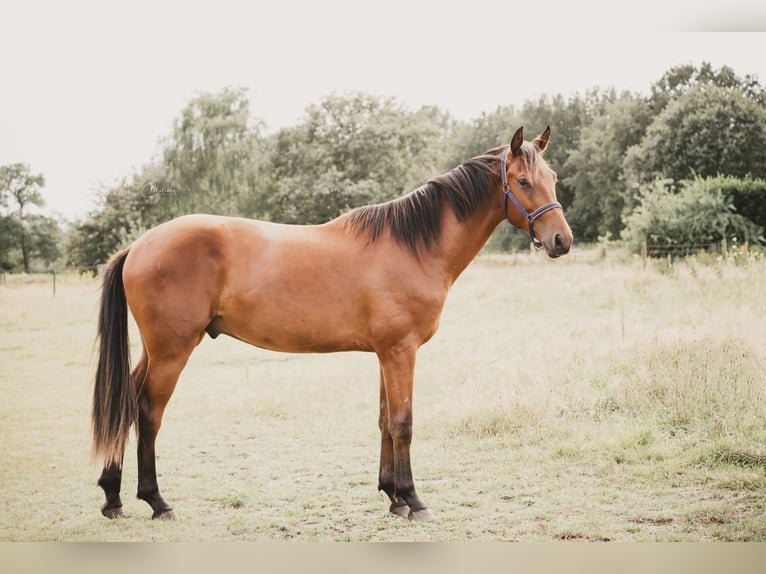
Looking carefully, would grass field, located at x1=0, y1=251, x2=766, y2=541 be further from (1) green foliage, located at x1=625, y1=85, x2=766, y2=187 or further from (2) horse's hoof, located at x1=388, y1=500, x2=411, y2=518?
(1) green foliage, located at x1=625, y1=85, x2=766, y2=187

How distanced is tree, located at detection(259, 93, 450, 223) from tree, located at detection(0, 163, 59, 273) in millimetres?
1673

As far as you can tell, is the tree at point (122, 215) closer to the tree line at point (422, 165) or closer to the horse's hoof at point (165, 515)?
the tree line at point (422, 165)

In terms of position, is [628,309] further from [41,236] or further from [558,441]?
[41,236]

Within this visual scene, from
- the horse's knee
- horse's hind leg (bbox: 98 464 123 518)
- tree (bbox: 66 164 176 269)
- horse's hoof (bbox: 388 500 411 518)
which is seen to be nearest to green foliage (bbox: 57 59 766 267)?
tree (bbox: 66 164 176 269)

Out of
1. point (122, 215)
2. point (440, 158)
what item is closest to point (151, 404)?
point (122, 215)

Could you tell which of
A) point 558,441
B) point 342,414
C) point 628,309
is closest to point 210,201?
point 342,414

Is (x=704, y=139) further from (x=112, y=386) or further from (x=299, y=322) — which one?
(x=112, y=386)

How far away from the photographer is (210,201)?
4711 mm

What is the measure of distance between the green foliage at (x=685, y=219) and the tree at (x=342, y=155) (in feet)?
6.61

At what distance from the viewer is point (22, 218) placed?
434 cm

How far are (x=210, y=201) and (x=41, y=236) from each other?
1.27 m

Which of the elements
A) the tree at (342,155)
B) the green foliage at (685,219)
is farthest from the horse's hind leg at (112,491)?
the green foliage at (685,219)

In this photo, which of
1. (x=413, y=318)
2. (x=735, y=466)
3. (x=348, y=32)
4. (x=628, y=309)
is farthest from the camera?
(x=628, y=309)

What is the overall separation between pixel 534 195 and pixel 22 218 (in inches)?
146
